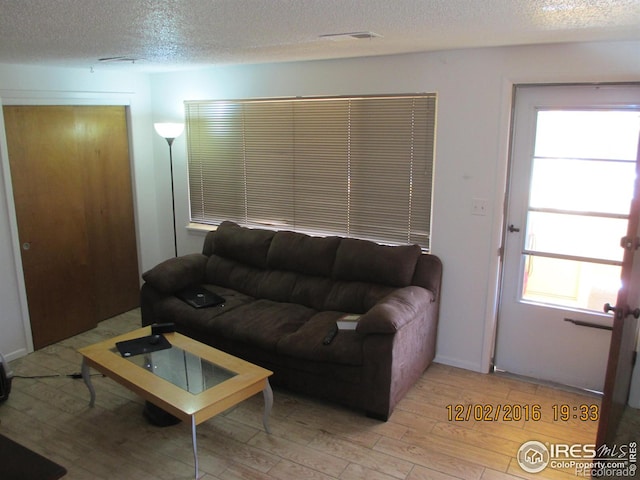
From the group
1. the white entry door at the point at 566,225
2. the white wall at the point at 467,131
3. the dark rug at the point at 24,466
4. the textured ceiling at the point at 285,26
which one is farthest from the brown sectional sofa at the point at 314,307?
the dark rug at the point at 24,466

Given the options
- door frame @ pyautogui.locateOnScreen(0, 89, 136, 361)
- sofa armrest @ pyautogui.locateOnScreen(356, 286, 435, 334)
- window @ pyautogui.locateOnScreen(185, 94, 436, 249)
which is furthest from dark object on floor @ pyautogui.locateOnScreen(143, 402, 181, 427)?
window @ pyautogui.locateOnScreen(185, 94, 436, 249)

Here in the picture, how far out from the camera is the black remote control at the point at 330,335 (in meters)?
3.41

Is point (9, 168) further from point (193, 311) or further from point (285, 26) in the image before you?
point (285, 26)

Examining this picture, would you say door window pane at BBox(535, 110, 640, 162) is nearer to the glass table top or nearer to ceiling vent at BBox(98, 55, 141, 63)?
the glass table top

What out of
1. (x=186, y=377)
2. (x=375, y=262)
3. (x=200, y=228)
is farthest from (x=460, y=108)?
(x=200, y=228)

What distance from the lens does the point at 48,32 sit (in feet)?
8.97

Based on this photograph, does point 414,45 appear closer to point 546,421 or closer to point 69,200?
point 546,421

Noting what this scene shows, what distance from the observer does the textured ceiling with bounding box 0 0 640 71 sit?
7.08 feet

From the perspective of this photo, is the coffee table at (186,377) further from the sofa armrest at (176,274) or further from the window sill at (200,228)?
the window sill at (200,228)

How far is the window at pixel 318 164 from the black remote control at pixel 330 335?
996 millimetres

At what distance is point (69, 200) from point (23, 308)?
3.10ft

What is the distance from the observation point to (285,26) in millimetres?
2629

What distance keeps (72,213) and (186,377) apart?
2252 mm

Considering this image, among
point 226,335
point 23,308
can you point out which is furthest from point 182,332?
point 23,308
